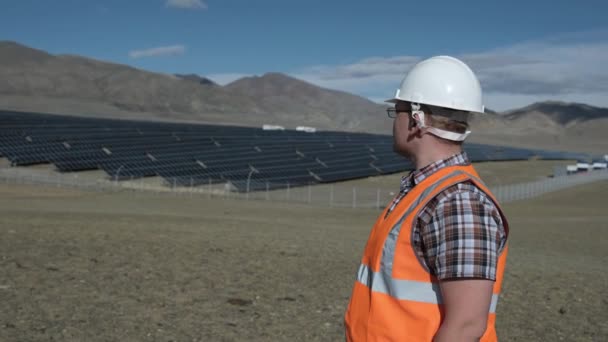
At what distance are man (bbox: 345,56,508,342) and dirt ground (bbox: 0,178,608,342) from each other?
12.4 feet

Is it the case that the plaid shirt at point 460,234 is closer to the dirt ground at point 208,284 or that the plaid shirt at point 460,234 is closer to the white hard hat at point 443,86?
the white hard hat at point 443,86

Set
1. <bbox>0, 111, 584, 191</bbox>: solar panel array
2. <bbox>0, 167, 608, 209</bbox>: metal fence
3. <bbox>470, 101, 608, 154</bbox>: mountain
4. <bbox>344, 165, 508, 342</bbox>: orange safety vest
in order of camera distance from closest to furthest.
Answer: <bbox>344, 165, 508, 342</bbox>: orange safety vest < <bbox>0, 167, 608, 209</bbox>: metal fence < <bbox>0, 111, 584, 191</bbox>: solar panel array < <bbox>470, 101, 608, 154</bbox>: mountain

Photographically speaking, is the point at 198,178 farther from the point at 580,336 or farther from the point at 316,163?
Answer: the point at 580,336

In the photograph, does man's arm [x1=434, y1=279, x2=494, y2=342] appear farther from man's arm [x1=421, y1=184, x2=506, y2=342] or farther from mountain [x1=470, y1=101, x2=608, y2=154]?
mountain [x1=470, y1=101, x2=608, y2=154]

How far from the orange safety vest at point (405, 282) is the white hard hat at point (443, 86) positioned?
0.88 feet

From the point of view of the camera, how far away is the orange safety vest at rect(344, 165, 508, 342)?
2.41 m

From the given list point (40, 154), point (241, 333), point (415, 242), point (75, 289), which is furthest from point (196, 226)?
point (40, 154)

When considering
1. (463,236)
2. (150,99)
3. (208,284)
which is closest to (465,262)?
(463,236)

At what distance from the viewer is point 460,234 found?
2.30 meters

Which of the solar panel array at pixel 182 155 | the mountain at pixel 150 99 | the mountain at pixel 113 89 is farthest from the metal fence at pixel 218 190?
the mountain at pixel 113 89

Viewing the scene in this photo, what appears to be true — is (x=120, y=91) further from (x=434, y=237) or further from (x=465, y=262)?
(x=465, y=262)

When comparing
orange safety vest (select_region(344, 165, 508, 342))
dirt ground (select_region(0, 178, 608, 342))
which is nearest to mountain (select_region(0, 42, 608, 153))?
dirt ground (select_region(0, 178, 608, 342))

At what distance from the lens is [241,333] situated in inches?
244

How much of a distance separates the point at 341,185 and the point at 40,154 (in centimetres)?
1635
